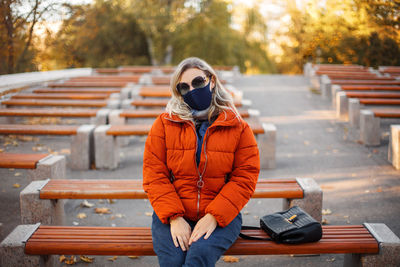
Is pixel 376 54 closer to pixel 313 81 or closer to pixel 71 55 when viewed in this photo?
pixel 313 81

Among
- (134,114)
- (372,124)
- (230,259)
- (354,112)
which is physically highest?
(134,114)

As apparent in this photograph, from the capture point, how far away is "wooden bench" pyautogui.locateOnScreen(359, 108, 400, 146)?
6.70 meters

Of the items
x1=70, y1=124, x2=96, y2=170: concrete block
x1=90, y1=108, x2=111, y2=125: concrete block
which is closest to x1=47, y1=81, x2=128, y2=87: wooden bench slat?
x1=90, y1=108, x2=111, y2=125: concrete block

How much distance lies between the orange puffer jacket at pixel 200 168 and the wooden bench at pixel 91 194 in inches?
38.0

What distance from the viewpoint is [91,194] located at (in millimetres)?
3662

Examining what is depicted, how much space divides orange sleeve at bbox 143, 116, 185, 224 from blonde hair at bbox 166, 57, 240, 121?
178mm

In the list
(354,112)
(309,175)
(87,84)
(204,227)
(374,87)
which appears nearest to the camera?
(204,227)

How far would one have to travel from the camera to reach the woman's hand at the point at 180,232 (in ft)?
8.15

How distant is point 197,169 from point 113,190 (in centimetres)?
138

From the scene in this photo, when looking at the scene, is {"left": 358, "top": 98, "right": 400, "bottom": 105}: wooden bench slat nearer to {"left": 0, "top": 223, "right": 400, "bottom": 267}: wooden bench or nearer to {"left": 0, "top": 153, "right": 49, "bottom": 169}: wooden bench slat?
{"left": 0, "top": 223, "right": 400, "bottom": 267}: wooden bench

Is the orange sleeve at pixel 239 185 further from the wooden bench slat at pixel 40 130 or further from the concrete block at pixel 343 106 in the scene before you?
the concrete block at pixel 343 106

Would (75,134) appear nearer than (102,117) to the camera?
Yes

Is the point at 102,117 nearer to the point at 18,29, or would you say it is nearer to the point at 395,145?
the point at 18,29

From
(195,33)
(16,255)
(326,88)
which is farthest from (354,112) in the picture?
(195,33)
